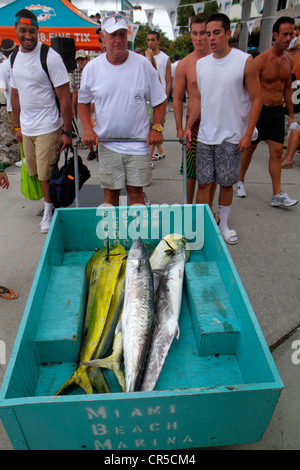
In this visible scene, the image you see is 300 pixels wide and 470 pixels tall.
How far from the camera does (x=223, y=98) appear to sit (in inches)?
133

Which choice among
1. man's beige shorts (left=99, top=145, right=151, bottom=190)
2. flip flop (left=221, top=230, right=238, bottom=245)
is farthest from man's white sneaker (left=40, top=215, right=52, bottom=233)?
flip flop (left=221, top=230, right=238, bottom=245)

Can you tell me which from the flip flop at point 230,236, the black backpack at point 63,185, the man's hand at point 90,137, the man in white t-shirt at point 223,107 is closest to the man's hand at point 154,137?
the man's hand at point 90,137

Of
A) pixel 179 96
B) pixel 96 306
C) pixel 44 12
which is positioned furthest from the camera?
pixel 44 12

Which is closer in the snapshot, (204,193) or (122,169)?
(122,169)

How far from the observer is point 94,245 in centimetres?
311

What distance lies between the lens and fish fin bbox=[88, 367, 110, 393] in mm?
→ 1732

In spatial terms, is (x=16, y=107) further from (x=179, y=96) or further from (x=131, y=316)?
(x=131, y=316)

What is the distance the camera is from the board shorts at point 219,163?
3596mm

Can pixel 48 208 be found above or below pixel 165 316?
below

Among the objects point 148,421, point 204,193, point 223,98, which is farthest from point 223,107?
point 148,421

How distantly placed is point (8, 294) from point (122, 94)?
2.25 meters

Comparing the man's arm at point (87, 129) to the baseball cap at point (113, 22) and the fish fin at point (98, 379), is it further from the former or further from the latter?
the fish fin at point (98, 379)

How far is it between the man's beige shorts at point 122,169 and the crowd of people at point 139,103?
0.01m
